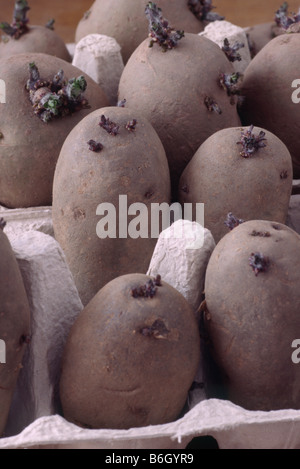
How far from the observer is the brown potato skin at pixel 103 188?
1084 mm

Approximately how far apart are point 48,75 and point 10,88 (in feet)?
0.25

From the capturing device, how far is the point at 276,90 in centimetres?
133

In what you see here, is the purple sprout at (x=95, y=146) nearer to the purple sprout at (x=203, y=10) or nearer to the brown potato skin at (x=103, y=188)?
the brown potato skin at (x=103, y=188)

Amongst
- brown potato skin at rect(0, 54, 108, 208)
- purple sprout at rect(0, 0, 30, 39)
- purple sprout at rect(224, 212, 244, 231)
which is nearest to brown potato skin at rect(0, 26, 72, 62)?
purple sprout at rect(0, 0, 30, 39)

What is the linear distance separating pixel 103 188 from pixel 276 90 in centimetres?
46

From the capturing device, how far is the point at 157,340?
846mm

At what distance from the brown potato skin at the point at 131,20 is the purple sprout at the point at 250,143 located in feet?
1.70

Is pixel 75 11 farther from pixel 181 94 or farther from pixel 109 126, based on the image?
pixel 109 126

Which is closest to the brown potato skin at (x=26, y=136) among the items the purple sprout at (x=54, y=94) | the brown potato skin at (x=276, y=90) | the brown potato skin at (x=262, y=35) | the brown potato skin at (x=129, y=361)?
the purple sprout at (x=54, y=94)

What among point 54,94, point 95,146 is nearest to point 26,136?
point 54,94

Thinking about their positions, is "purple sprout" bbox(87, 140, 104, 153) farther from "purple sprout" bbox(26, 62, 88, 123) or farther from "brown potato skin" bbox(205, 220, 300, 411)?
"brown potato skin" bbox(205, 220, 300, 411)

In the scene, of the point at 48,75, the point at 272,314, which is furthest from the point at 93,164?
the point at 272,314

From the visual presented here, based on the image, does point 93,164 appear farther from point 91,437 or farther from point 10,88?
point 91,437

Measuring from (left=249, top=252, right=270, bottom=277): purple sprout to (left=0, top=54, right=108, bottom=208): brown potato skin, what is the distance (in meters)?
0.52
